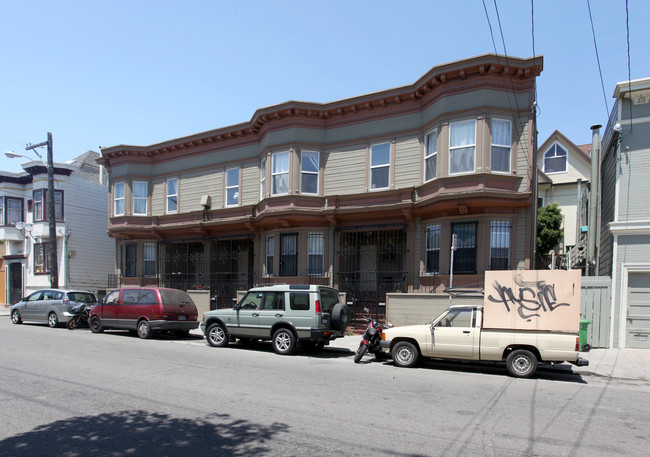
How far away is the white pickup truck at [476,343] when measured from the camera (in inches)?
366

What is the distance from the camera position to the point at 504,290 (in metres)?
10.1

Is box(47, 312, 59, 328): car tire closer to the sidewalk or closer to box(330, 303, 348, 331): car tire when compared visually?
the sidewalk

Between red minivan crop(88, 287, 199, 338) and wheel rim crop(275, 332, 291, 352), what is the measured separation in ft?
14.3

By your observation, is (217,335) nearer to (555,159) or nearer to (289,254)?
(289,254)

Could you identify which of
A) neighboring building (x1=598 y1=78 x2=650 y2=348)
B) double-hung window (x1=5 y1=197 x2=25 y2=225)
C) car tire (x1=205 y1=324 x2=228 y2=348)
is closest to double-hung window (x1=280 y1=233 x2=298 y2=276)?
car tire (x1=205 y1=324 x2=228 y2=348)

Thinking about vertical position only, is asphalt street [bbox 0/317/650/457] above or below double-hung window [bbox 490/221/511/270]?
below

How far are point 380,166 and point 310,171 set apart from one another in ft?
9.56

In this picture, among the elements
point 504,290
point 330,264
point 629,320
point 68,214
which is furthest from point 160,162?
point 629,320

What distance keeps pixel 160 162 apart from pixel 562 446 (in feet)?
73.2

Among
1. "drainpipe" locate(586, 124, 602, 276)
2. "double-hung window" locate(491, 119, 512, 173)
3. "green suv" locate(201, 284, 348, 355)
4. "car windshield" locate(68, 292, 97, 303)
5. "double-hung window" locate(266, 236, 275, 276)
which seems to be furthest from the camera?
"double-hung window" locate(266, 236, 275, 276)

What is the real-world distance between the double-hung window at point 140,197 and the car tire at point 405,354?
17.6 m

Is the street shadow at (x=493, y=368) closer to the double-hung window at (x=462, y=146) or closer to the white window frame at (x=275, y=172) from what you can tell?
the double-hung window at (x=462, y=146)

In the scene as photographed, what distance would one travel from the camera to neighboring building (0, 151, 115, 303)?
91.5 ft

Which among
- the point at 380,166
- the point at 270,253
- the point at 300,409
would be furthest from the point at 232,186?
the point at 300,409
